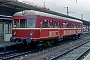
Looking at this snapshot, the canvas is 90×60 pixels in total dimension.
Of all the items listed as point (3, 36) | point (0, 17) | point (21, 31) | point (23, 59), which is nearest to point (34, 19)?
point (21, 31)

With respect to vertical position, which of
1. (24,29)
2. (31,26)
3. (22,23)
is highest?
(22,23)

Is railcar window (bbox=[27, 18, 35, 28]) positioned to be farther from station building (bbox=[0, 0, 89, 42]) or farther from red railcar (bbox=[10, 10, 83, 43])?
station building (bbox=[0, 0, 89, 42])

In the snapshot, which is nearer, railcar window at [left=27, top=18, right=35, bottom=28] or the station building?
railcar window at [left=27, top=18, right=35, bottom=28]

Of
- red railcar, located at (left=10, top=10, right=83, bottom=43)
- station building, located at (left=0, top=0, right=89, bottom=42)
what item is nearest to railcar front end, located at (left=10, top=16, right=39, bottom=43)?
red railcar, located at (left=10, top=10, right=83, bottom=43)

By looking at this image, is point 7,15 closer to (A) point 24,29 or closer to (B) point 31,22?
(A) point 24,29

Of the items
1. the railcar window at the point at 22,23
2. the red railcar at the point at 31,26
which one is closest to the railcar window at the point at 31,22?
the red railcar at the point at 31,26

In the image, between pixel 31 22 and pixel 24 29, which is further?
pixel 24 29

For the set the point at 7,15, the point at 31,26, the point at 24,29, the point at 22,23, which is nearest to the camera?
the point at 31,26

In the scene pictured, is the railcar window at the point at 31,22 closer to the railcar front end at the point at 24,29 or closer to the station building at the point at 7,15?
the railcar front end at the point at 24,29

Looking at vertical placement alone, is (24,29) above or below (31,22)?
below

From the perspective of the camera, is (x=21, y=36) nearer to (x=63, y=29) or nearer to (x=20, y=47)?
(x=20, y=47)

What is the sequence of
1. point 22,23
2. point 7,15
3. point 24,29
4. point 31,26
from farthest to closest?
point 7,15 < point 22,23 < point 24,29 < point 31,26

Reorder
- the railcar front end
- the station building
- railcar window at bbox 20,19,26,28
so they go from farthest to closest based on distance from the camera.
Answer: the station building → railcar window at bbox 20,19,26,28 → the railcar front end

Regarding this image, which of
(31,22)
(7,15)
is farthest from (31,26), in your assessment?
(7,15)
